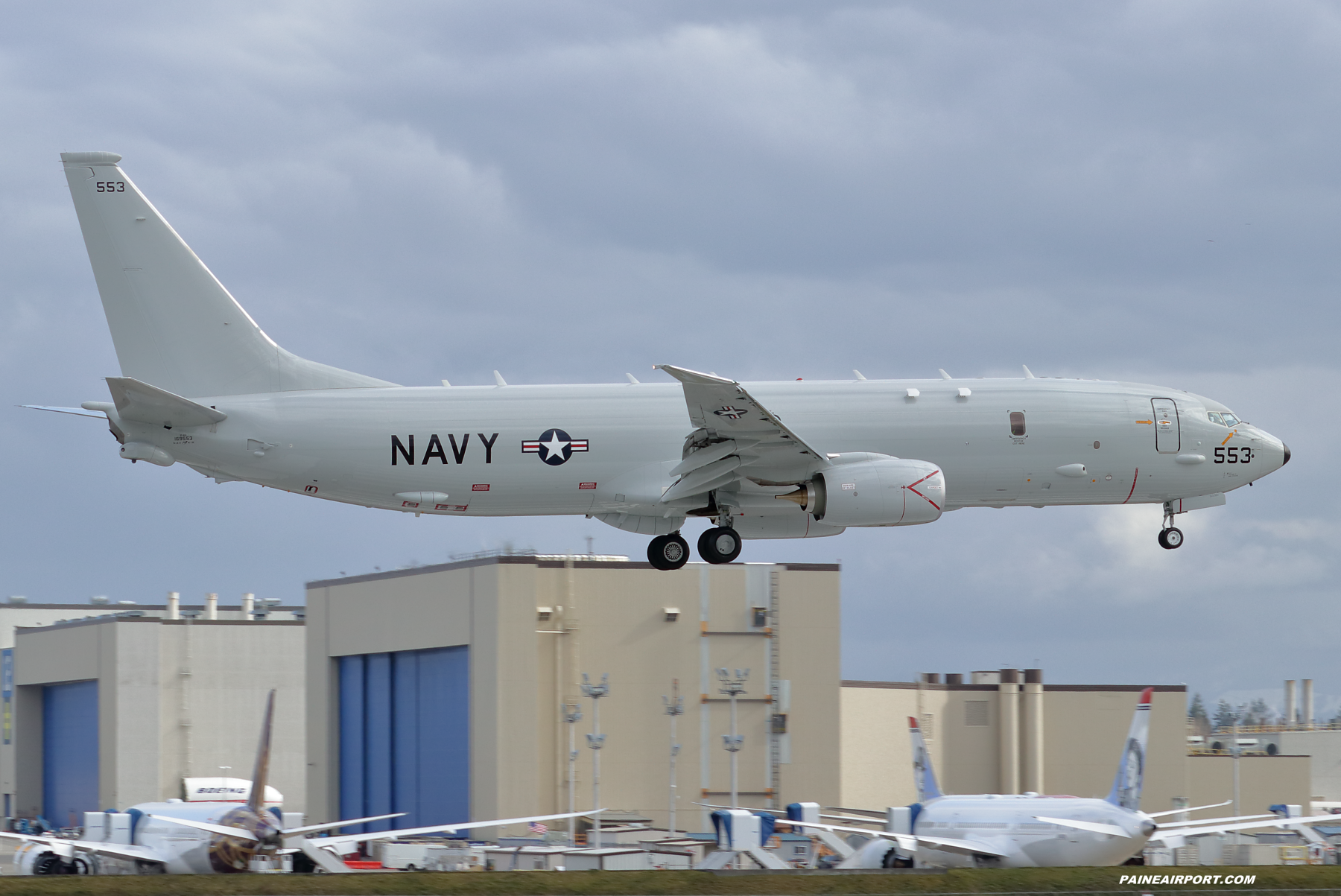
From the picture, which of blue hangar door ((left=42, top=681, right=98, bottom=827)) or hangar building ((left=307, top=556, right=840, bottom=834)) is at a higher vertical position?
hangar building ((left=307, top=556, right=840, bottom=834))

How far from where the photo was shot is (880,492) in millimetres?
44000

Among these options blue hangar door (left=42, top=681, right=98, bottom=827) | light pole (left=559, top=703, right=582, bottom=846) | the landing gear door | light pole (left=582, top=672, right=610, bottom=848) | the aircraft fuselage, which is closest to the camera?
the aircraft fuselage

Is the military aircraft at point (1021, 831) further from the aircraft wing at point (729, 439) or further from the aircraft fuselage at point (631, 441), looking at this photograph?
the aircraft wing at point (729, 439)

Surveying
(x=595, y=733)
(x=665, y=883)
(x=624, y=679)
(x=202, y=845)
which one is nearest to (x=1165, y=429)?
(x=665, y=883)

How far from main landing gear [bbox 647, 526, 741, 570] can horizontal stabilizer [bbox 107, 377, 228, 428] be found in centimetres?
1262

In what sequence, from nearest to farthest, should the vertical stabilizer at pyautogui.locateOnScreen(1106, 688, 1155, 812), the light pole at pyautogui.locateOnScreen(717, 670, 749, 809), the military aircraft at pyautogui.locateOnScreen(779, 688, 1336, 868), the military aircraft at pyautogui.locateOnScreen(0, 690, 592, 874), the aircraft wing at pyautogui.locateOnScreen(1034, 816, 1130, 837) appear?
the aircraft wing at pyautogui.locateOnScreen(1034, 816, 1130, 837) < the military aircraft at pyautogui.locateOnScreen(779, 688, 1336, 868) < the military aircraft at pyautogui.locateOnScreen(0, 690, 592, 874) < the vertical stabilizer at pyautogui.locateOnScreen(1106, 688, 1155, 812) < the light pole at pyautogui.locateOnScreen(717, 670, 749, 809)

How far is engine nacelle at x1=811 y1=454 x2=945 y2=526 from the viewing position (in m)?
43.9

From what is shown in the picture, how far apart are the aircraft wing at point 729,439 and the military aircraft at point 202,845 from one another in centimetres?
1633

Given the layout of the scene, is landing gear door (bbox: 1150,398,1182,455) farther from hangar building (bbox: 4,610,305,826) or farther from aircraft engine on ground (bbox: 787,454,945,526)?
hangar building (bbox: 4,610,305,826)

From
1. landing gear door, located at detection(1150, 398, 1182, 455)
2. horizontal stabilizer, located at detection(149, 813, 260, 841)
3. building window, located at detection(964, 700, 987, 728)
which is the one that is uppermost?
landing gear door, located at detection(1150, 398, 1182, 455)

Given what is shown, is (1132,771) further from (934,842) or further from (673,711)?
→ (673,711)

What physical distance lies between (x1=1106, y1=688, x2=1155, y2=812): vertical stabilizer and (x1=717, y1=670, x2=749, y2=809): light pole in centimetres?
2246

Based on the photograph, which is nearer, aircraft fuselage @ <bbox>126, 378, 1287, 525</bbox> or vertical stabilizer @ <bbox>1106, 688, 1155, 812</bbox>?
aircraft fuselage @ <bbox>126, 378, 1287, 525</bbox>

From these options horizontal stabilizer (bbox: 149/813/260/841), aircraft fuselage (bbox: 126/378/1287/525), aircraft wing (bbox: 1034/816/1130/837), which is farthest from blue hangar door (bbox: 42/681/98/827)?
aircraft wing (bbox: 1034/816/1130/837)
